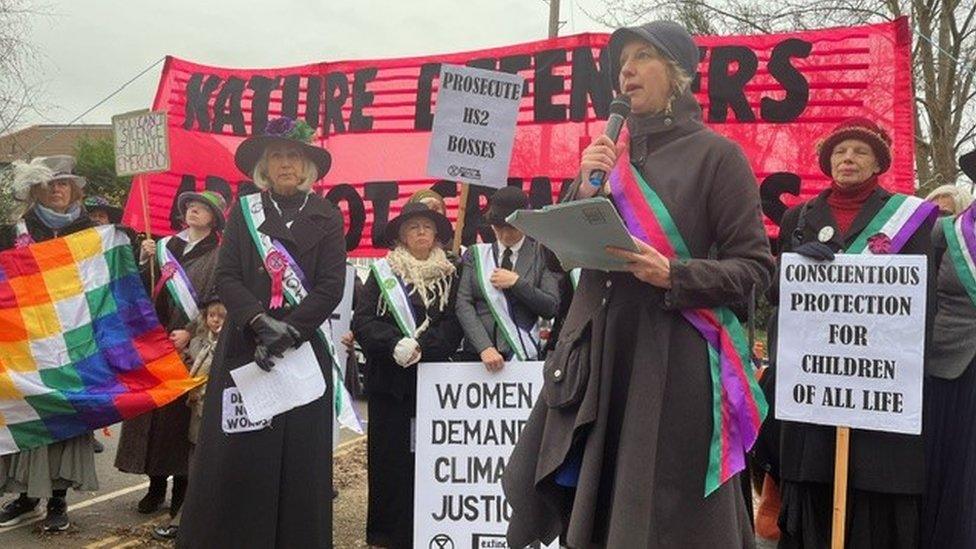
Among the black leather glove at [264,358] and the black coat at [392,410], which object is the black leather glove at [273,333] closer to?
the black leather glove at [264,358]

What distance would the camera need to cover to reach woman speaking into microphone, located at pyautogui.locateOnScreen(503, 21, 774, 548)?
7.57 ft

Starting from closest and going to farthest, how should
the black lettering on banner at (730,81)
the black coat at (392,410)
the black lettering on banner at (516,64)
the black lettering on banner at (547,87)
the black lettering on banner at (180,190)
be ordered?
the black coat at (392,410), the black lettering on banner at (730,81), the black lettering on banner at (547,87), the black lettering on banner at (516,64), the black lettering on banner at (180,190)

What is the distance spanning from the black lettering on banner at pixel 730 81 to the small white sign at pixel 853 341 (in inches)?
105

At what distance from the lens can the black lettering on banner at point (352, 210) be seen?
23.7 feet

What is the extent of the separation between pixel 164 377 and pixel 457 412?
6.36 ft

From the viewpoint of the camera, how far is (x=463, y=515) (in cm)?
457

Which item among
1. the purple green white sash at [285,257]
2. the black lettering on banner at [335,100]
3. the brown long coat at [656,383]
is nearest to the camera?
the brown long coat at [656,383]

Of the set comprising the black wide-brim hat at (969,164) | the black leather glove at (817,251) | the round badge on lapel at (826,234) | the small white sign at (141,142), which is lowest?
the black leather glove at (817,251)

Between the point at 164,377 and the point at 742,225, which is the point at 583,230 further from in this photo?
the point at 164,377

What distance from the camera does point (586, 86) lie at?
6.75 m

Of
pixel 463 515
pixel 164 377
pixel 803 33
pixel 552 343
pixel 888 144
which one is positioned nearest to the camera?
pixel 888 144

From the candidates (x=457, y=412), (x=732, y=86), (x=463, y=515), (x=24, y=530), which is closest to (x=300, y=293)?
(x=457, y=412)

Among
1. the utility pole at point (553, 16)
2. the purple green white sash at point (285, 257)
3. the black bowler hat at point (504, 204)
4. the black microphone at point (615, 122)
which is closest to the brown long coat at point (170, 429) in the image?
the purple green white sash at point (285, 257)

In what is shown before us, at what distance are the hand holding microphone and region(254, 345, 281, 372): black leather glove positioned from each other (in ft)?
6.75
